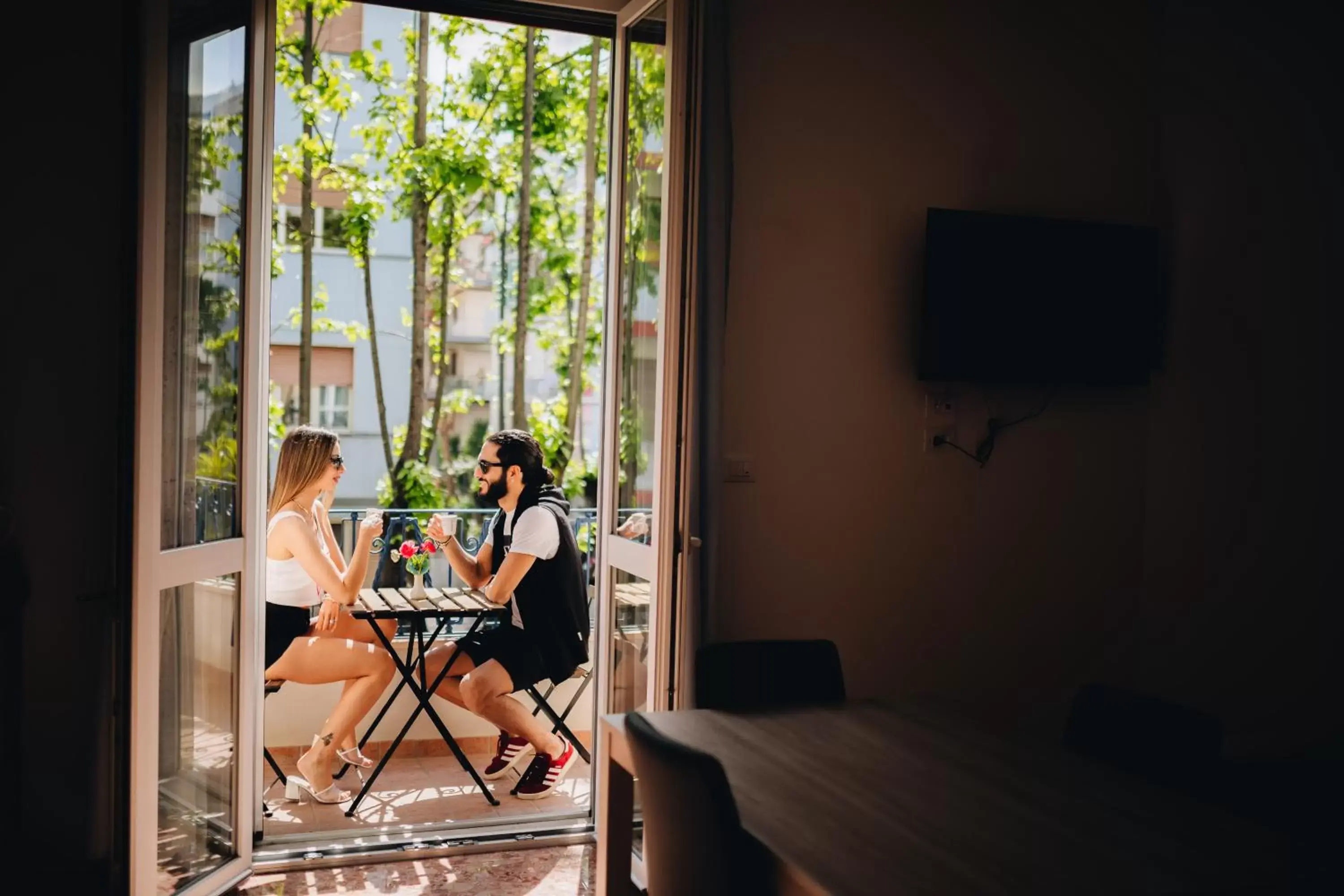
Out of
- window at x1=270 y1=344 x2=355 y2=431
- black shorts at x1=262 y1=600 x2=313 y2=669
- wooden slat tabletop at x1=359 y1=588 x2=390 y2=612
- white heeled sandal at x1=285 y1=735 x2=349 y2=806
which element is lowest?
white heeled sandal at x1=285 y1=735 x2=349 y2=806

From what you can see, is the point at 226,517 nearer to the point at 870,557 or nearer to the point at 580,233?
the point at 870,557

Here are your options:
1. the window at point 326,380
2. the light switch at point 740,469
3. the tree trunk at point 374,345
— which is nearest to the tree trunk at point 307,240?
the tree trunk at point 374,345

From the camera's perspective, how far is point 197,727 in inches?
117

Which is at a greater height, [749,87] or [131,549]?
[749,87]

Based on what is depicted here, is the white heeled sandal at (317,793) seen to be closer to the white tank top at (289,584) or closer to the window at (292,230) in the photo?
the white tank top at (289,584)

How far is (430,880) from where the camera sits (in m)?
3.21

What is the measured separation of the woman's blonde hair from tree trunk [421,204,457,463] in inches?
155

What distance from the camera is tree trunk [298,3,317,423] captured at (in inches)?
279

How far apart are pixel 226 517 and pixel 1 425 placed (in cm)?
60

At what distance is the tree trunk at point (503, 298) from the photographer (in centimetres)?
863

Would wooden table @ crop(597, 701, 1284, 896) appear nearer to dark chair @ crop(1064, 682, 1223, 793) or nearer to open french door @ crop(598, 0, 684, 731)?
dark chair @ crop(1064, 682, 1223, 793)


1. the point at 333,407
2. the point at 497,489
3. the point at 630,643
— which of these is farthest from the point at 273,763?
the point at 333,407

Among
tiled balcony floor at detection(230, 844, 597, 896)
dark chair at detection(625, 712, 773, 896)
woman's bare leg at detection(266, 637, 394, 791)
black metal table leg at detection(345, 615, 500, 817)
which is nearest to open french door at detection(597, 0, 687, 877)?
tiled balcony floor at detection(230, 844, 597, 896)

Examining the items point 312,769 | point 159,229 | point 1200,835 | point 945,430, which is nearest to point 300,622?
point 312,769
